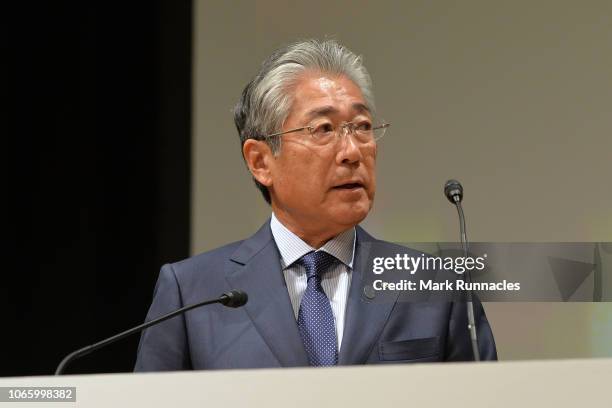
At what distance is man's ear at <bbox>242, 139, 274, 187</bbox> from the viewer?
288cm

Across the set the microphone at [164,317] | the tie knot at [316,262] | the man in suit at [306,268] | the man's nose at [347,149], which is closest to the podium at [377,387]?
the microphone at [164,317]

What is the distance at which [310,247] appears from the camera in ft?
9.39

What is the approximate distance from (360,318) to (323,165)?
1.37 ft

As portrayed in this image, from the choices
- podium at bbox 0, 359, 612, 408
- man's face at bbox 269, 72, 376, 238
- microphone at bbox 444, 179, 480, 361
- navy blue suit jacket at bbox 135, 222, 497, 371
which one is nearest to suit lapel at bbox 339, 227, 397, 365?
navy blue suit jacket at bbox 135, 222, 497, 371

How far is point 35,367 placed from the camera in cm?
312

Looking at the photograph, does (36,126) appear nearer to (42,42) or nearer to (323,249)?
(42,42)

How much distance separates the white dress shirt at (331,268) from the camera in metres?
2.84

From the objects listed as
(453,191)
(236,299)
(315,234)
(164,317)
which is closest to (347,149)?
(315,234)

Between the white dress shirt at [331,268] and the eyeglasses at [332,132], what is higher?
the eyeglasses at [332,132]

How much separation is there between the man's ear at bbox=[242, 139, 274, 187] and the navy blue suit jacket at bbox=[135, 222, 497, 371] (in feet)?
0.57

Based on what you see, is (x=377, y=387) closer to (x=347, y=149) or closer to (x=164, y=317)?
(x=164, y=317)

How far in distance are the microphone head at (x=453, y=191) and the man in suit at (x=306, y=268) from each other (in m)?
0.23

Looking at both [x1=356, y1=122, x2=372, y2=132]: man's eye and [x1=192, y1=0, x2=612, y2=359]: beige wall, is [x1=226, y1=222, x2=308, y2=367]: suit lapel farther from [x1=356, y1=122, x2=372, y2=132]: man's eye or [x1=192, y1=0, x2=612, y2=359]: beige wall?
[x1=356, y1=122, x2=372, y2=132]: man's eye

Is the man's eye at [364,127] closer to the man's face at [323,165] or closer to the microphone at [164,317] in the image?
the man's face at [323,165]
